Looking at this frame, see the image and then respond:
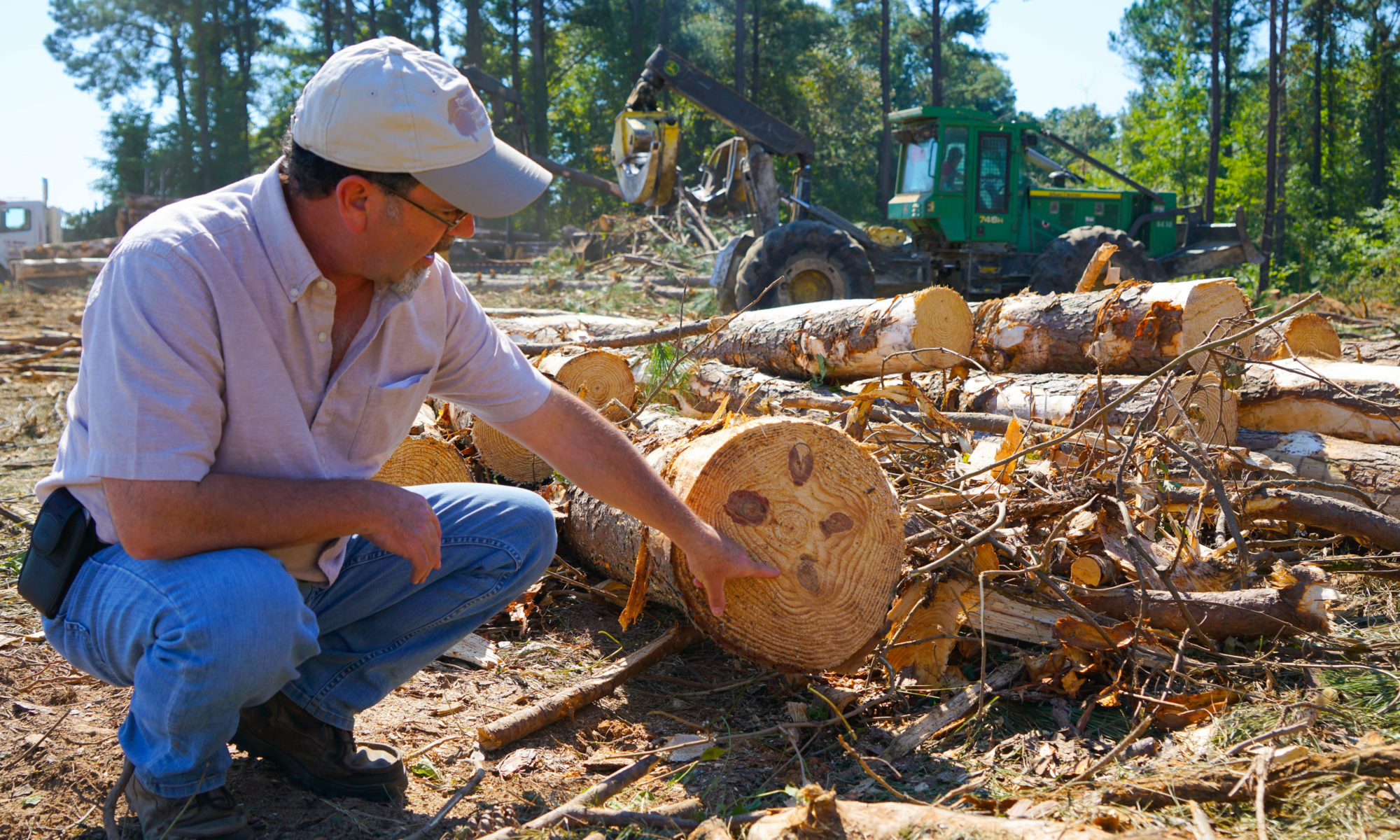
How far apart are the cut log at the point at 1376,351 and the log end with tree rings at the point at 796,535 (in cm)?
576

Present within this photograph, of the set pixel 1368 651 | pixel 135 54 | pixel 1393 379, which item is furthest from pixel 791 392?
pixel 135 54

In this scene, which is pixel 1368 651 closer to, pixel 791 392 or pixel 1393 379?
pixel 1393 379

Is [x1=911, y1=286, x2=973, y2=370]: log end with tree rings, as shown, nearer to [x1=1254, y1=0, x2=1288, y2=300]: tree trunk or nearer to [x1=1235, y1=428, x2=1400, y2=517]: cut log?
[x1=1235, y1=428, x2=1400, y2=517]: cut log

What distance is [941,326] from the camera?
5.20 m

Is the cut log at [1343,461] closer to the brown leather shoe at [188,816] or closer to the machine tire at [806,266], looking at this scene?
the brown leather shoe at [188,816]

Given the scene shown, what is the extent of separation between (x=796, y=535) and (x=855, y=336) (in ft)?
9.91

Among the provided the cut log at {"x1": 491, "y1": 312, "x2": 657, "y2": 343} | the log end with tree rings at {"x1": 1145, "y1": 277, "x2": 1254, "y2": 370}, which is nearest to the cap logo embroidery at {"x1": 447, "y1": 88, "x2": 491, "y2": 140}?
the log end with tree rings at {"x1": 1145, "y1": 277, "x2": 1254, "y2": 370}

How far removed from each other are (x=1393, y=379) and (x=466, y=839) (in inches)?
174

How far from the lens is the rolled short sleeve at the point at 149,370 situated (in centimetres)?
161

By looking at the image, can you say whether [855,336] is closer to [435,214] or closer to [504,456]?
[504,456]

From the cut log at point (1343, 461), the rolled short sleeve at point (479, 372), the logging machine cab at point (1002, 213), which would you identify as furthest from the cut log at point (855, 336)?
the logging machine cab at point (1002, 213)

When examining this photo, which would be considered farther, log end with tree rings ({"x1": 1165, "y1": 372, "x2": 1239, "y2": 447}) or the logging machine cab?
the logging machine cab

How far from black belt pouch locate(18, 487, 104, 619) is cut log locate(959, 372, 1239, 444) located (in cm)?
326

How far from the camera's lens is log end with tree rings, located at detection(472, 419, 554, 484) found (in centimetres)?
423
